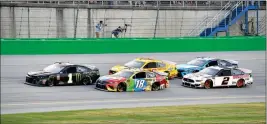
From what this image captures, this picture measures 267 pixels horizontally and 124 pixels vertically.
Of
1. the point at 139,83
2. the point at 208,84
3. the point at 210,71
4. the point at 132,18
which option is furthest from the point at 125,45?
the point at 139,83

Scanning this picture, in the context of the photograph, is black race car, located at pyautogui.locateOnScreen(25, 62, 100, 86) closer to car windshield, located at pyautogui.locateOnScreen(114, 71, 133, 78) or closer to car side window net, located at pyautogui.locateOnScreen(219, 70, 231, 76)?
car windshield, located at pyautogui.locateOnScreen(114, 71, 133, 78)

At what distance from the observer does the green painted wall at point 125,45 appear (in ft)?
93.7

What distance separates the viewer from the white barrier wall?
28.2 meters

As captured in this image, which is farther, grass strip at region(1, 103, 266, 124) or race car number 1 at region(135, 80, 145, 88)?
race car number 1 at region(135, 80, 145, 88)

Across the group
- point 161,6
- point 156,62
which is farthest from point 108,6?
point 156,62

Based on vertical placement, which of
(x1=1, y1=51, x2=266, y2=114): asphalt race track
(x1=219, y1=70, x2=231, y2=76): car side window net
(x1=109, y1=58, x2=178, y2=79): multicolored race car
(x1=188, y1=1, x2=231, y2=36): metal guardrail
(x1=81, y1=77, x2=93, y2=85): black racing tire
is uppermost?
(x1=188, y1=1, x2=231, y2=36): metal guardrail

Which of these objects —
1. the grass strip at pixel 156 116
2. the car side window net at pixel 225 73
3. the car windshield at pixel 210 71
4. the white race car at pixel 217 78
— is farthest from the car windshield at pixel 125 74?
the grass strip at pixel 156 116

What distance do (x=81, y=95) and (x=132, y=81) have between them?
92.3 inches

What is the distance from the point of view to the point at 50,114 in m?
16.0

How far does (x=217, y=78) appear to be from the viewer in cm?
2406

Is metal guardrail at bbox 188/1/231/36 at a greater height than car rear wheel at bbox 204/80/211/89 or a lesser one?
greater

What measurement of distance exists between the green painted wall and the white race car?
6851 millimetres

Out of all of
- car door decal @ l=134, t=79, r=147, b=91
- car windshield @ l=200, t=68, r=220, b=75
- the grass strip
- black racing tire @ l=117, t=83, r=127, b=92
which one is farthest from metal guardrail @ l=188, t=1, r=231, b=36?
the grass strip

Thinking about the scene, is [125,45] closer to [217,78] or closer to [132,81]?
[217,78]
